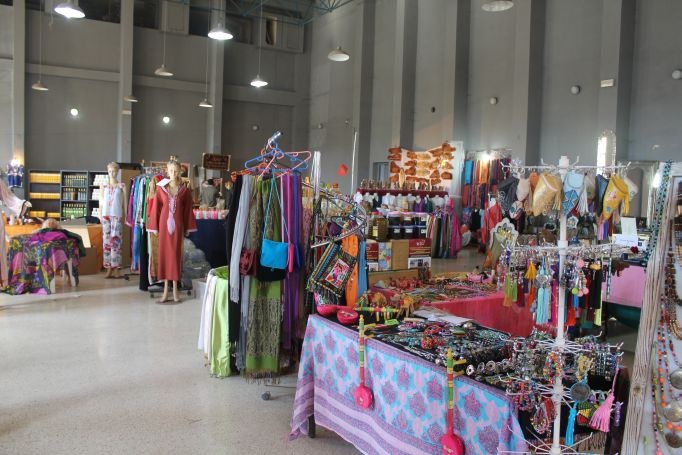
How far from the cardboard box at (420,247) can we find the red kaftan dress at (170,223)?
302 centimetres

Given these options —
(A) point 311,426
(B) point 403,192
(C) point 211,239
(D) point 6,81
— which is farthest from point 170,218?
(D) point 6,81

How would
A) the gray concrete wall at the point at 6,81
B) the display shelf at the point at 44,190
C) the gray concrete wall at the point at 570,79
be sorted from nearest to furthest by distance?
1. the gray concrete wall at the point at 570,79
2. the gray concrete wall at the point at 6,81
3. the display shelf at the point at 44,190

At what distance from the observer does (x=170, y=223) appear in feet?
22.9

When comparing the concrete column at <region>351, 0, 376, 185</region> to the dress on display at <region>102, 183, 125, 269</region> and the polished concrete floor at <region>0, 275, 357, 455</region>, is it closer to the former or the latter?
Result: the dress on display at <region>102, 183, 125, 269</region>

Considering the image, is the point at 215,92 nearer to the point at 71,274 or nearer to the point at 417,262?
the point at 71,274

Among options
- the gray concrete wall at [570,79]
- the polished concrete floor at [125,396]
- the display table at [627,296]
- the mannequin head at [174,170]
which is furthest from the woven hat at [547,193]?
the gray concrete wall at [570,79]

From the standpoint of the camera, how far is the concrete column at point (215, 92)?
59.6 ft

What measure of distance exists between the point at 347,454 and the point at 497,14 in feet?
40.2

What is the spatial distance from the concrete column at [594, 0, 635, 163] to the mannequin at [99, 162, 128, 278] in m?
8.55

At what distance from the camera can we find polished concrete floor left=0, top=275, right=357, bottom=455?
336cm

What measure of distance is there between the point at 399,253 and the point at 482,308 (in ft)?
3.97

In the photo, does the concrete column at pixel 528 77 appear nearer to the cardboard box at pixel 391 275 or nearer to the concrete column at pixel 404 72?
the concrete column at pixel 404 72

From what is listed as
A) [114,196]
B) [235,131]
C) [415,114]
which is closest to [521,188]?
[114,196]

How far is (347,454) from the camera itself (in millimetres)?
3244
